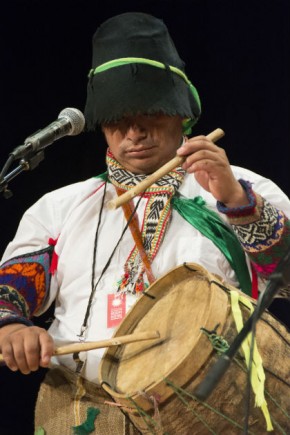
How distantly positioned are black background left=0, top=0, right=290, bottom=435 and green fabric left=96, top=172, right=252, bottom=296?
846 millimetres

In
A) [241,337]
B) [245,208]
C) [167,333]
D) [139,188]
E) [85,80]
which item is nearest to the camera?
[241,337]

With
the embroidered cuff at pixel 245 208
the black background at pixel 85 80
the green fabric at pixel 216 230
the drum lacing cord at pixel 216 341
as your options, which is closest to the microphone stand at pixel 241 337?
the drum lacing cord at pixel 216 341

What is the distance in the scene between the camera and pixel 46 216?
7.96ft

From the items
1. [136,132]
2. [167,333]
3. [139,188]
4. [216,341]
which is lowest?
[167,333]

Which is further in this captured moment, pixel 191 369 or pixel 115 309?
pixel 115 309

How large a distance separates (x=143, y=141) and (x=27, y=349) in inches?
27.1

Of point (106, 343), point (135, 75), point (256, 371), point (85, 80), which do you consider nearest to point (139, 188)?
point (106, 343)

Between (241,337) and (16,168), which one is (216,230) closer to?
(16,168)

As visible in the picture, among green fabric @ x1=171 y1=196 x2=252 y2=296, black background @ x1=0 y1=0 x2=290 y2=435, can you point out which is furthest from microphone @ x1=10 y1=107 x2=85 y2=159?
black background @ x1=0 y1=0 x2=290 y2=435

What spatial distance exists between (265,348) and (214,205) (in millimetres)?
592

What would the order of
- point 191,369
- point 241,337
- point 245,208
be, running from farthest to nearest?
point 245,208
point 191,369
point 241,337

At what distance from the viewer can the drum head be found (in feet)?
5.57

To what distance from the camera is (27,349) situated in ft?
6.42

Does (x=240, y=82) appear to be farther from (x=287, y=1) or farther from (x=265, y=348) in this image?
(x=265, y=348)
